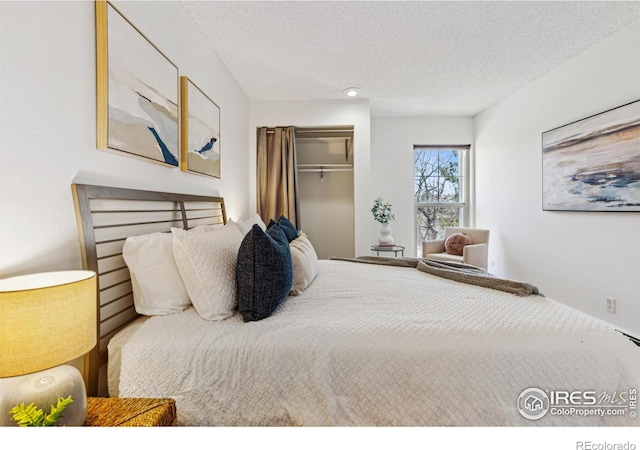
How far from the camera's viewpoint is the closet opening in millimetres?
4191

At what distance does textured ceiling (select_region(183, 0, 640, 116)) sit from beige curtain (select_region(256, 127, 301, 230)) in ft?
1.67

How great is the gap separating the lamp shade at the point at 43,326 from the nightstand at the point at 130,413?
0.22 m

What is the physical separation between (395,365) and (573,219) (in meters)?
2.86

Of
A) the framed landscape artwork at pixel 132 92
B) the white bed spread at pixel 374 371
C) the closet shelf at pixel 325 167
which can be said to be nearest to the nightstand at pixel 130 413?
the white bed spread at pixel 374 371

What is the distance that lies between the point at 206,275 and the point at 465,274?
1.54 meters

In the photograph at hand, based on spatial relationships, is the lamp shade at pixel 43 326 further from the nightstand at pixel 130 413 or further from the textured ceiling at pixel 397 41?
the textured ceiling at pixel 397 41

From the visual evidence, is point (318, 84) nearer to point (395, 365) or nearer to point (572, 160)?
point (572, 160)

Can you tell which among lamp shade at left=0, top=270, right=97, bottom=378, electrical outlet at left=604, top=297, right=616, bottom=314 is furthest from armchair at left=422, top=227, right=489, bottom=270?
lamp shade at left=0, top=270, right=97, bottom=378

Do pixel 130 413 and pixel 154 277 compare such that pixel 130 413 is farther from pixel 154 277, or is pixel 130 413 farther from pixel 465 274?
pixel 465 274

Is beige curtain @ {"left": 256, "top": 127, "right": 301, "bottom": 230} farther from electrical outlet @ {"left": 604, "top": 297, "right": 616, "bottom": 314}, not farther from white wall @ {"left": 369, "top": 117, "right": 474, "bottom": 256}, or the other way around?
electrical outlet @ {"left": 604, "top": 297, "right": 616, "bottom": 314}

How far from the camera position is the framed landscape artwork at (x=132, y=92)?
123 cm

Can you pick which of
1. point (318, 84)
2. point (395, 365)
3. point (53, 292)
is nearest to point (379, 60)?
point (318, 84)

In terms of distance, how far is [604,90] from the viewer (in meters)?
2.47

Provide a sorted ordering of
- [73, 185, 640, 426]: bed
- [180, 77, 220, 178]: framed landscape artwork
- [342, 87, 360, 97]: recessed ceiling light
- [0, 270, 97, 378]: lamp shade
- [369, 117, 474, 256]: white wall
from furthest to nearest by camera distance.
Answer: [369, 117, 474, 256]: white wall → [342, 87, 360, 97]: recessed ceiling light → [180, 77, 220, 178]: framed landscape artwork → [73, 185, 640, 426]: bed → [0, 270, 97, 378]: lamp shade
